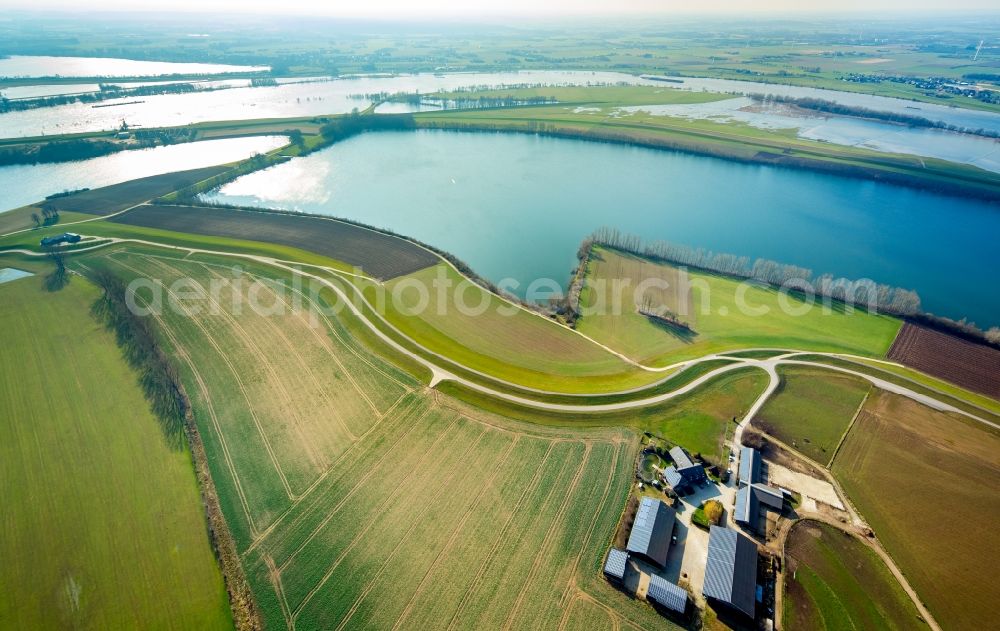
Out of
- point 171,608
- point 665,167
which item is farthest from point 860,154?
point 171,608

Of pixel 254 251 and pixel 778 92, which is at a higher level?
pixel 778 92

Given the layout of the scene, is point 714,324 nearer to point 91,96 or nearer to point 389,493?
point 389,493

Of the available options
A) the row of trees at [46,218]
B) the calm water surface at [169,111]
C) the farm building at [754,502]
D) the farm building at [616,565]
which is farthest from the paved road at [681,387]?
the calm water surface at [169,111]

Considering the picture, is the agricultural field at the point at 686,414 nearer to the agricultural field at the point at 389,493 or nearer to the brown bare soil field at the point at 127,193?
the agricultural field at the point at 389,493

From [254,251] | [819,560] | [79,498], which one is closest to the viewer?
[819,560]

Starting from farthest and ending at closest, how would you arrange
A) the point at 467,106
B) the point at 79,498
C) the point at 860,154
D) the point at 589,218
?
the point at 467,106
the point at 860,154
the point at 589,218
the point at 79,498

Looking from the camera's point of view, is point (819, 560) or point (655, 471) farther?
point (655, 471)

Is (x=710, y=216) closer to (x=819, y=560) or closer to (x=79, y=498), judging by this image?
(x=819, y=560)
